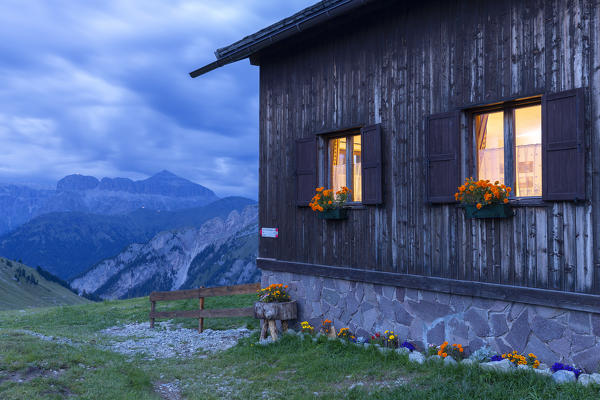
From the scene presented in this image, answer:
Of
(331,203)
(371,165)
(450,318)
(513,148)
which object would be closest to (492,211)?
(513,148)

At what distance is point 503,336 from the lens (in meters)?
6.14

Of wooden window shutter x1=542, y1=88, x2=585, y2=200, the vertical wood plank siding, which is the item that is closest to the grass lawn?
the vertical wood plank siding

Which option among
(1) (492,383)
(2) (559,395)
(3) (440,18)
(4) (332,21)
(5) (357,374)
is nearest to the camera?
(2) (559,395)

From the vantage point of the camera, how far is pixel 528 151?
240 inches

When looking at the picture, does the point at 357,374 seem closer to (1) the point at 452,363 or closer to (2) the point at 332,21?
(1) the point at 452,363

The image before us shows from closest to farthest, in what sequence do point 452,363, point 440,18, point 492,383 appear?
1. point 492,383
2. point 452,363
3. point 440,18

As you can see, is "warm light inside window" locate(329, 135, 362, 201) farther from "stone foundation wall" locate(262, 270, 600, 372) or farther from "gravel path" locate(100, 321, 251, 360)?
"gravel path" locate(100, 321, 251, 360)

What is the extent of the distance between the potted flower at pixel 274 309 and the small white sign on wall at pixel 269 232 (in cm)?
A: 112

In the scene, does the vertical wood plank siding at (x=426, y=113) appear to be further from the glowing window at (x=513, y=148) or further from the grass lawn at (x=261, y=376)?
the grass lawn at (x=261, y=376)

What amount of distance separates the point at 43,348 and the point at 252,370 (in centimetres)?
348

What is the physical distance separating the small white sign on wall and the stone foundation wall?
2.99 feet

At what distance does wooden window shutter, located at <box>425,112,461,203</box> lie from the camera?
6688 mm

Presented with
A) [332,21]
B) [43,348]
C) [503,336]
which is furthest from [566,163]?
[43,348]

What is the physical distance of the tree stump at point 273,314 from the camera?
9.02 meters
